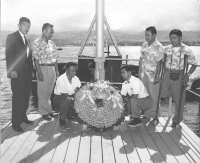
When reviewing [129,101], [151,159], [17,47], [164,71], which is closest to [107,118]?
[129,101]

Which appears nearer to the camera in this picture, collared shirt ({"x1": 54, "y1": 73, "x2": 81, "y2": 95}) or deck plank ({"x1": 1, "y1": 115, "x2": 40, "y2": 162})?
deck plank ({"x1": 1, "y1": 115, "x2": 40, "y2": 162})

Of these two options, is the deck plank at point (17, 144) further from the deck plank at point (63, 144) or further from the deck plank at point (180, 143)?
the deck plank at point (180, 143)

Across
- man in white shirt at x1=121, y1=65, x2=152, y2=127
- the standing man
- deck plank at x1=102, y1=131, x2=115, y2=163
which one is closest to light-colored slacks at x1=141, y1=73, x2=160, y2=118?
man in white shirt at x1=121, y1=65, x2=152, y2=127

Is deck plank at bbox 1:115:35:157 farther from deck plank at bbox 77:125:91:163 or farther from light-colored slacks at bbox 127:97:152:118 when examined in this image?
light-colored slacks at bbox 127:97:152:118

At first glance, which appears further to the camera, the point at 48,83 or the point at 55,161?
the point at 48,83

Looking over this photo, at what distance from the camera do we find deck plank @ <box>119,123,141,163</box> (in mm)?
2771

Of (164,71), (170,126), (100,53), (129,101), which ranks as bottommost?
(170,126)

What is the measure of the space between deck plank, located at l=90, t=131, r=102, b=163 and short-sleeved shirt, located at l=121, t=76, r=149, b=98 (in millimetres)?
743

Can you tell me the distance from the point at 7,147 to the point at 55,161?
0.67 meters

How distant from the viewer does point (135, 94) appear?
373 centimetres

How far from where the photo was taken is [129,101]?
12.5 feet

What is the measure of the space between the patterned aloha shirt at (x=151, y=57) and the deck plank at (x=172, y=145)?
29.7 inches

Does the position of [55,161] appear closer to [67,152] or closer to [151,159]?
[67,152]

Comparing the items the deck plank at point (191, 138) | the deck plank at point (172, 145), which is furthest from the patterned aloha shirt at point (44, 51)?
the deck plank at point (191, 138)
